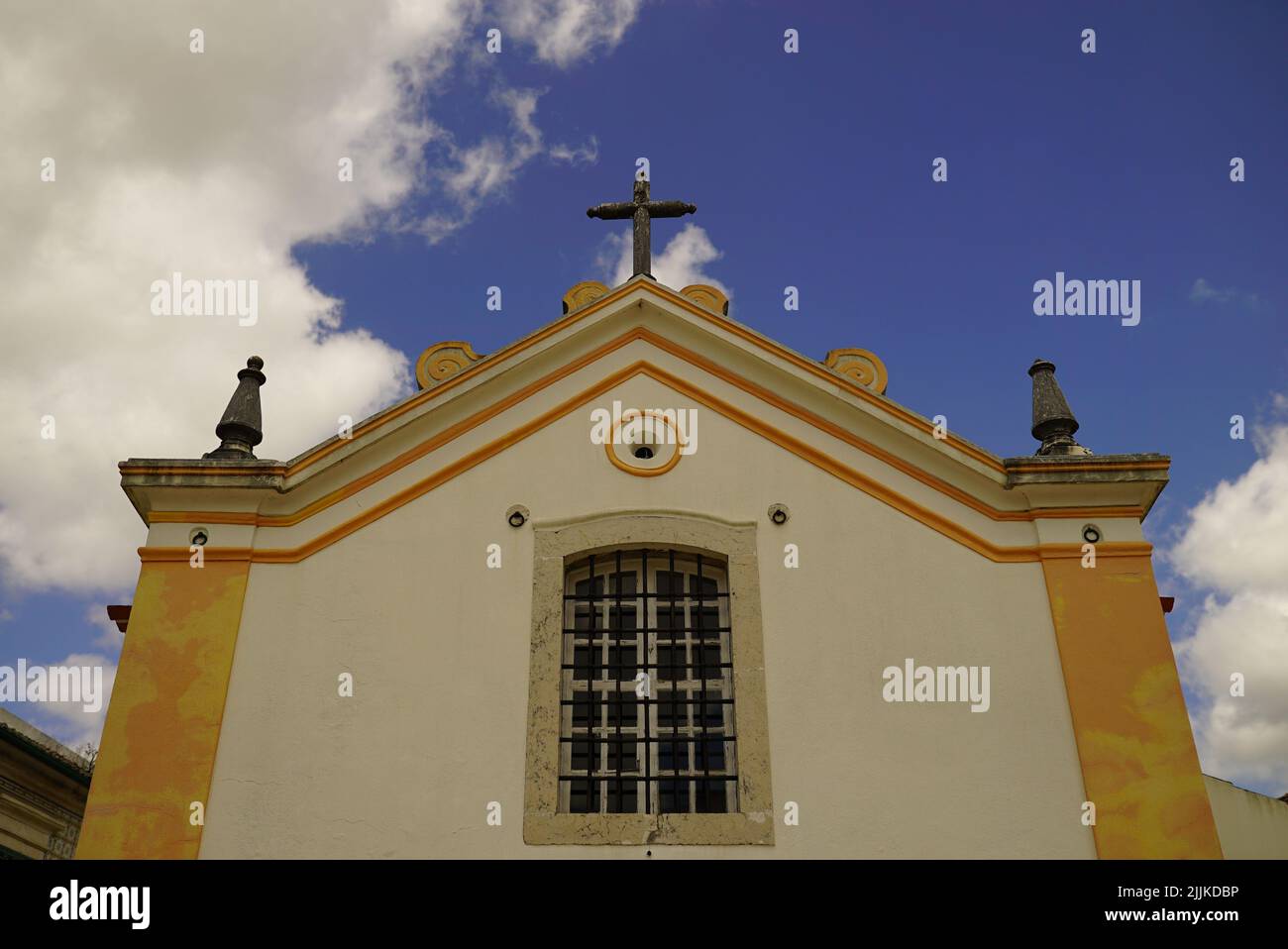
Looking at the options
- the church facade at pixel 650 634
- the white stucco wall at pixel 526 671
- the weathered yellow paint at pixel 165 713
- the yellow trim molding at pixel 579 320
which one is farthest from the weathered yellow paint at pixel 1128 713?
the weathered yellow paint at pixel 165 713

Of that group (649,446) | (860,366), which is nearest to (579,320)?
(649,446)

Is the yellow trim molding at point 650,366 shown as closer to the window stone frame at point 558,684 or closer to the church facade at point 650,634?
the church facade at point 650,634

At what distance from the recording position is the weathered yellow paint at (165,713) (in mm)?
8094

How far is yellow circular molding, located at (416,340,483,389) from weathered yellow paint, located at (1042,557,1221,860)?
5.51 meters

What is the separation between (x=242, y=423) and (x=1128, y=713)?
25.4 ft

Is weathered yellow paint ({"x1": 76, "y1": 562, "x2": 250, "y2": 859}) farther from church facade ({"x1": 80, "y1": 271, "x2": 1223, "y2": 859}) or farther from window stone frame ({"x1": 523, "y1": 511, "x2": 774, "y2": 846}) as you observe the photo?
window stone frame ({"x1": 523, "y1": 511, "x2": 774, "y2": 846})

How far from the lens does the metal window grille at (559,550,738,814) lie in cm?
833

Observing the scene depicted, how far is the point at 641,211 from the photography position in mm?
11641

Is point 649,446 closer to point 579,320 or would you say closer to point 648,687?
point 579,320

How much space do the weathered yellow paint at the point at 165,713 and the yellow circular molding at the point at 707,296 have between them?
4.89 meters

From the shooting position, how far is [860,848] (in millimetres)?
7969
